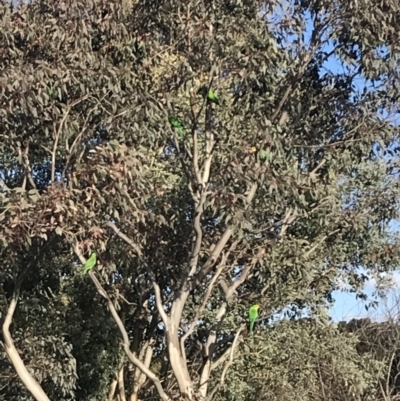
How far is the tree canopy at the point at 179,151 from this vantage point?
6469 mm

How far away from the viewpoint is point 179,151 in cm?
726

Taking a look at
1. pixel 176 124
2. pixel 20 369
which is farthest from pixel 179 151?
pixel 20 369

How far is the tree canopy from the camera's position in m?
6.47

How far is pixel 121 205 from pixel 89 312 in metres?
3.82

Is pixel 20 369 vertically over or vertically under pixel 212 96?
under

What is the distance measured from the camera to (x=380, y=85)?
7.22m

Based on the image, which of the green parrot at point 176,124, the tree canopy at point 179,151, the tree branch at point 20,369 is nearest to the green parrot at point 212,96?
the tree canopy at point 179,151

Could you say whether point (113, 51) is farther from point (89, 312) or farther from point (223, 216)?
point (89, 312)

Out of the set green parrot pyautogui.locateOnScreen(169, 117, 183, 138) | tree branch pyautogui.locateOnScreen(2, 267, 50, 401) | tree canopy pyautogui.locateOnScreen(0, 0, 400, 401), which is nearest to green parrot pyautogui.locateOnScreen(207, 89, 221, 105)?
tree canopy pyautogui.locateOnScreen(0, 0, 400, 401)

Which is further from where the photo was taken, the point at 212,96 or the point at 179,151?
the point at 179,151

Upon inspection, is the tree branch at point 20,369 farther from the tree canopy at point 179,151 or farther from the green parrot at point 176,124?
the green parrot at point 176,124

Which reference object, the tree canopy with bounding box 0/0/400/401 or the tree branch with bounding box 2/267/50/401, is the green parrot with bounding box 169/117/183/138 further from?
the tree branch with bounding box 2/267/50/401

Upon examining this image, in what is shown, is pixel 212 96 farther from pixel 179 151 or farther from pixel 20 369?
pixel 20 369

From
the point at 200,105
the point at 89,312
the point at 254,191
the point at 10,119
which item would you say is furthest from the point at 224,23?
the point at 89,312
